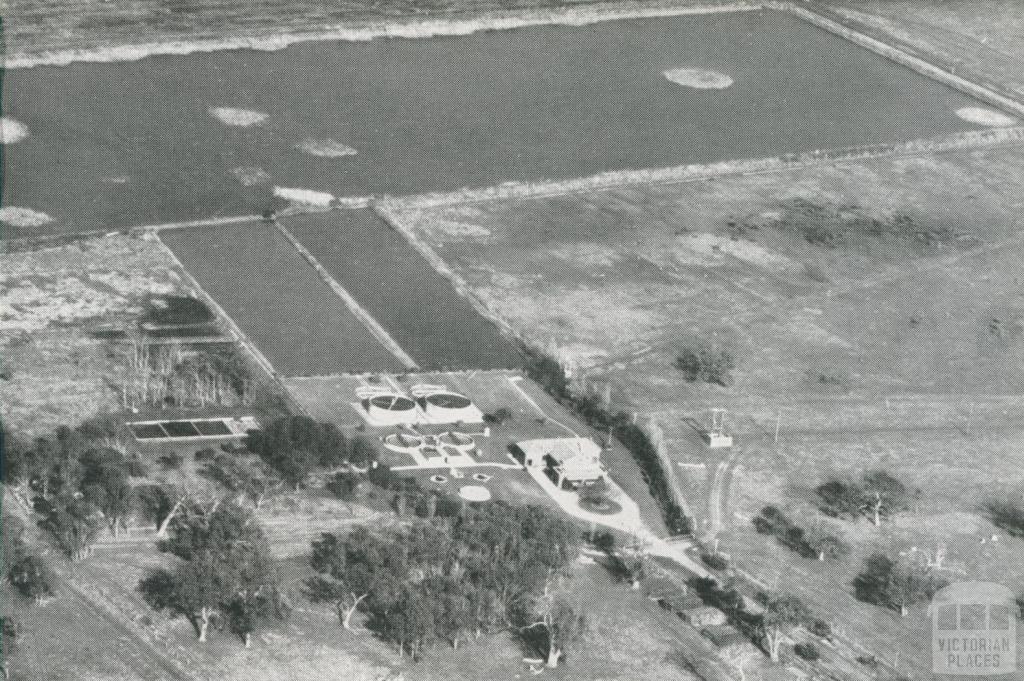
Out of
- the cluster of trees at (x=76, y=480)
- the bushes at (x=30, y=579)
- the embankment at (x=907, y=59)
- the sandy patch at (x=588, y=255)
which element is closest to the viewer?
the bushes at (x=30, y=579)

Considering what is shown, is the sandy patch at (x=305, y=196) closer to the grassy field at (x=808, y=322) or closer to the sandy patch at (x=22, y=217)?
the grassy field at (x=808, y=322)

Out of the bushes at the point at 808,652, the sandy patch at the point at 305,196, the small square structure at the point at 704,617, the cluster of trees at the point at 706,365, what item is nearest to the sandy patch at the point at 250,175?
the sandy patch at the point at 305,196

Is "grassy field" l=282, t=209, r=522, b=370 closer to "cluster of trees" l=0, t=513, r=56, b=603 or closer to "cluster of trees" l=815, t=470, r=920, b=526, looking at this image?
"cluster of trees" l=815, t=470, r=920, b=526

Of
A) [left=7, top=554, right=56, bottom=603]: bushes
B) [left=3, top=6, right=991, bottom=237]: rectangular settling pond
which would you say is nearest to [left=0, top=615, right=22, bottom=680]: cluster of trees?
[left=7, top=554, right=56, bottom=603]: bushes

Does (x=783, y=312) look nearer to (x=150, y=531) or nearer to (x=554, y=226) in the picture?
(x=554, y=226)

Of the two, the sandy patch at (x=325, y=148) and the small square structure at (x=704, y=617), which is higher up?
the sandy patch at (x=325, y=148)

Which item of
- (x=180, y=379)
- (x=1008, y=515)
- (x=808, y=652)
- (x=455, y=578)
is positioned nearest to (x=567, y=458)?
(x=455, y=578)

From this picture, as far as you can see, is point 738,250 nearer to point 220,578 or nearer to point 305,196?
point 305,196
